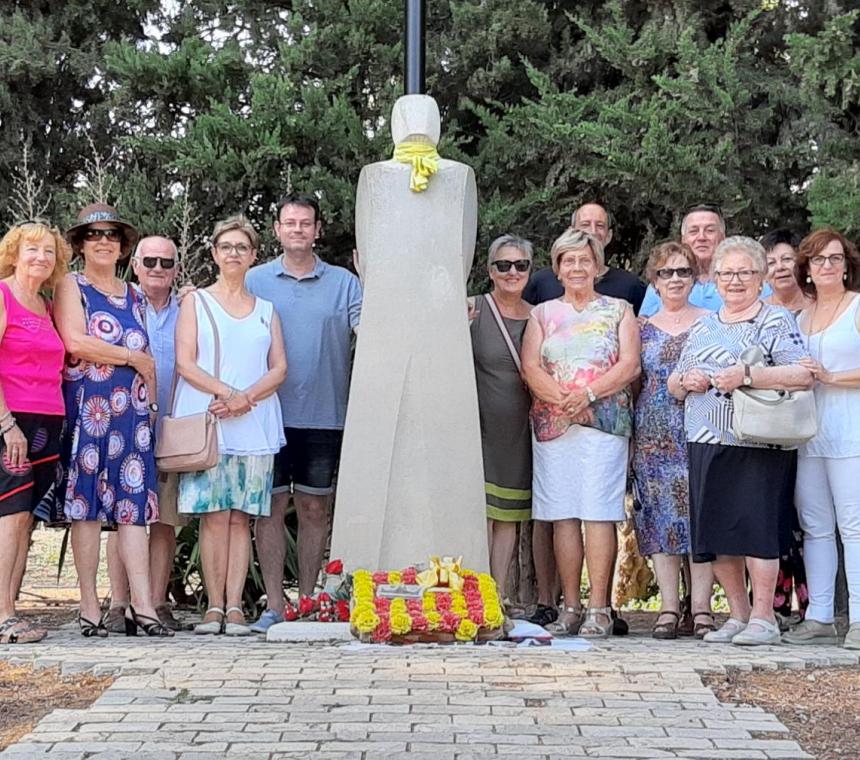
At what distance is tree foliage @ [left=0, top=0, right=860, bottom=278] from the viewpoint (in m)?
7.93

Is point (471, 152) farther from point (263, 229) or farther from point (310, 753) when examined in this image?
point (310, 753)

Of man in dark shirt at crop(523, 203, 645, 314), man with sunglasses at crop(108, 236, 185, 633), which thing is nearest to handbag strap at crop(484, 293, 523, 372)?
man in dark shirt at crop(523, 203, 645, 314)

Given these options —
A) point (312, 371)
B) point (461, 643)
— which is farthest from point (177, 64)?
point (461, 643)

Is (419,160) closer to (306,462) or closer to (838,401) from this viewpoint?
(306,462)

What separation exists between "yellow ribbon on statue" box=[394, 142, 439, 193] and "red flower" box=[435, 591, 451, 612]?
1.91 m

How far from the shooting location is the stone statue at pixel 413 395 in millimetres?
5617

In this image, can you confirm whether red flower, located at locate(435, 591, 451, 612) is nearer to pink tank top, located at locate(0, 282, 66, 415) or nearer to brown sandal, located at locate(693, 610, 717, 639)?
brown sandal, located at locate(693, 610, 717, 639)

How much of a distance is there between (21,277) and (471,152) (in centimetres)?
447

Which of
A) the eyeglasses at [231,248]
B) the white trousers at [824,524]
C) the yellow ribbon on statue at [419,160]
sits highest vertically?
the yellow ribbon on statue at [419,160]

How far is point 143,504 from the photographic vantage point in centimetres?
539

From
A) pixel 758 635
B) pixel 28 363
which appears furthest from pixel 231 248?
pixel 758 635

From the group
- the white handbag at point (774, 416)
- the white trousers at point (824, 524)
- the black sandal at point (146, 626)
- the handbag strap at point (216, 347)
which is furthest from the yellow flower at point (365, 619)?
the white trousers at point (824, 524)

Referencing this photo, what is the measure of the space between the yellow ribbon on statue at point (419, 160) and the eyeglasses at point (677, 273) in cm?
118

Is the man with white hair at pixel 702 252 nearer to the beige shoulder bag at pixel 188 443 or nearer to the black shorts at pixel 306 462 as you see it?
the black shorts at pixel 306 462
